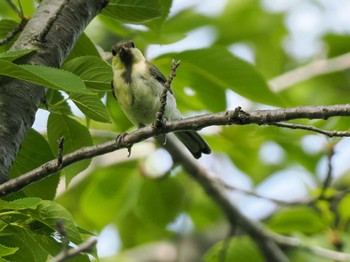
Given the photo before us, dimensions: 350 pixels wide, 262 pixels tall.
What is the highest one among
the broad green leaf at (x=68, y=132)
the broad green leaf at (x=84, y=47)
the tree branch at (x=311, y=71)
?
the tree branch at (x=311, y=71)

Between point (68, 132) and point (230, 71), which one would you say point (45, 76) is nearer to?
point (68, 132)

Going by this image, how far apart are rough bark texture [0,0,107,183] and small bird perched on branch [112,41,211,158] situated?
1046mm

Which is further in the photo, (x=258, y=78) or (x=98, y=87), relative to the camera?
(x=258, y=78)

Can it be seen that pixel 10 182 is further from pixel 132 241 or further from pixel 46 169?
pixel 132 241

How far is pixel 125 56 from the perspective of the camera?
485 cm

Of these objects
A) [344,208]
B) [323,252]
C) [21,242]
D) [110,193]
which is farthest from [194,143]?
[21,242]

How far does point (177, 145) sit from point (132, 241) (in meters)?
2.66

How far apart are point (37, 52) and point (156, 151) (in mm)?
2952

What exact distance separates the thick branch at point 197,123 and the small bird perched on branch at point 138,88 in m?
1.72

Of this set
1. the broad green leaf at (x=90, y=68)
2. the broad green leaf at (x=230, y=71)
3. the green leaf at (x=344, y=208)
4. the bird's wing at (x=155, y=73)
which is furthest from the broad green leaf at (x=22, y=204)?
the green leaf at (x=344, y=208)

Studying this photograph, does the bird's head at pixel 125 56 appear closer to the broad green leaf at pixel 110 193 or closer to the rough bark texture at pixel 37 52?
the rough bark texture at pixel 37 52

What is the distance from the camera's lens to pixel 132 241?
7906 mm

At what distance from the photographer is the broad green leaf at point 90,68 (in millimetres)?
3189

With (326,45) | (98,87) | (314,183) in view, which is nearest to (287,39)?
(326,45)
